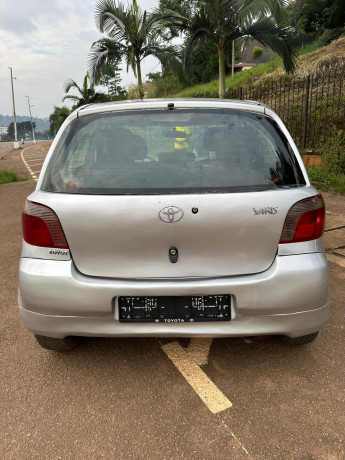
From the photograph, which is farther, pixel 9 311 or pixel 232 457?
pixel 9 311

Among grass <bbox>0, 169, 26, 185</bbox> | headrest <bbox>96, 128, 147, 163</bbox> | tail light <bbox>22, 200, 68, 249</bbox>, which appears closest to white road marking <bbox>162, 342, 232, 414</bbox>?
tail light <bbox>22, 200, 68, 249</bbox>

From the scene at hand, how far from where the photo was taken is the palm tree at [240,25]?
955cm

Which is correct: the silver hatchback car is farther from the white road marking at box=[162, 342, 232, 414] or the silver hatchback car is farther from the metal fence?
the metal fence

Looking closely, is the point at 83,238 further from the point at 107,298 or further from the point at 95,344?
the point at 95,344

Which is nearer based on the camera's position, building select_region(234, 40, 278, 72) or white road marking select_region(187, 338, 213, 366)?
white road marking select_region(187, 338, 213, 366)

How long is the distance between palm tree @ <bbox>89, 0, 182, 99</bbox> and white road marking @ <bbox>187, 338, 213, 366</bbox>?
12.1 m

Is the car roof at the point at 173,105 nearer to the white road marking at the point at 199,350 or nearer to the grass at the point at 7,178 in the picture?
the white road marking at the point at 199,350

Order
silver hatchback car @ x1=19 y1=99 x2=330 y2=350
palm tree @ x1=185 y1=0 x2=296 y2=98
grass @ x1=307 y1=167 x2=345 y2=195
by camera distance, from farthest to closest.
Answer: palm tree @ x1=185 y1=0 x2=296 y2=98
grass @ x1=307 y1=167 x2=345 y2=195
silver hatchback car @ x1=19 y1=99 x2=330 y2=350

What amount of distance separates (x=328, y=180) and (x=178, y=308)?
6.78 metres

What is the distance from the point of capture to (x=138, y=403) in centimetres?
205

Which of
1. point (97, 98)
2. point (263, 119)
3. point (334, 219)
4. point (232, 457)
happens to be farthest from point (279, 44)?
point (97, 98)

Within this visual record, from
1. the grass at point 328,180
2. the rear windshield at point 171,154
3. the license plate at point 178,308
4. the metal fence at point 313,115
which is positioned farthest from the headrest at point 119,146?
the metal fence at point 313,115

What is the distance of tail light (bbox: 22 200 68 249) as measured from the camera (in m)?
2.00

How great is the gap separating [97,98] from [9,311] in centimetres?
2975
